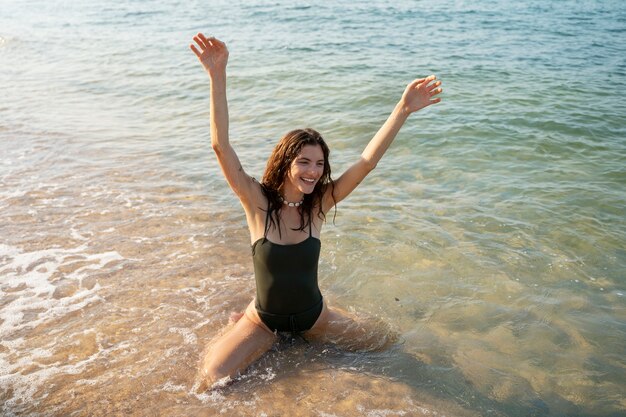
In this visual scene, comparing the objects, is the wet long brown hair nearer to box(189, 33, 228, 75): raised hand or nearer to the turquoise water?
box(189, 33, 228, 75): raised hand

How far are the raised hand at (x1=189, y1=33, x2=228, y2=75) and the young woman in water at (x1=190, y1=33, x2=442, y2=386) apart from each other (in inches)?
24.7

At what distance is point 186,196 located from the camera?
8039 mm

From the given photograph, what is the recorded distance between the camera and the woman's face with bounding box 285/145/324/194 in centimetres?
420

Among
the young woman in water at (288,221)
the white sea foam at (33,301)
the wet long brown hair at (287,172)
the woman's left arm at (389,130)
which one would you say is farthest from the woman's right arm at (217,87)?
the white sea foam at (33,301)

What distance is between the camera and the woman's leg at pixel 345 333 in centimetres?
474

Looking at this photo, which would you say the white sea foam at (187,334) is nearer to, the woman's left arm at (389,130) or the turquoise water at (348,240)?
the turquoise water at (348,240)

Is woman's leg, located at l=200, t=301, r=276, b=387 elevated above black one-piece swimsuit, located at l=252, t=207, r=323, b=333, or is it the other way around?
black one-piece swimsuit, located at l=252, t=207, r=323, b=333

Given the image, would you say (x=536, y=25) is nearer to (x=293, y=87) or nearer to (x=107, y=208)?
(x=293, y=87)

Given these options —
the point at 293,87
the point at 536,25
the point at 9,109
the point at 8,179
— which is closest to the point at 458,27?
the point at 536,25

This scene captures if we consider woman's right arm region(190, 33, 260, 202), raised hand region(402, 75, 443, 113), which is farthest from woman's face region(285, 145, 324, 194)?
raised hand region(402, 75, 443, 113)

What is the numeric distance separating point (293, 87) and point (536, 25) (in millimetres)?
11660

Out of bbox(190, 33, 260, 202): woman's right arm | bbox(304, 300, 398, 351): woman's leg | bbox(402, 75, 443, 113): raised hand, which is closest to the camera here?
bbox(190, 33, 260, 202): woman's right arm

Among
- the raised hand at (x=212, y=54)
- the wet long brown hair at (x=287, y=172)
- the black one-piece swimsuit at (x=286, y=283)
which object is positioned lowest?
the black one-piece swimsuit at (x=286, y=283)

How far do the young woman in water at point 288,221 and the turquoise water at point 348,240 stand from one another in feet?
0.76
